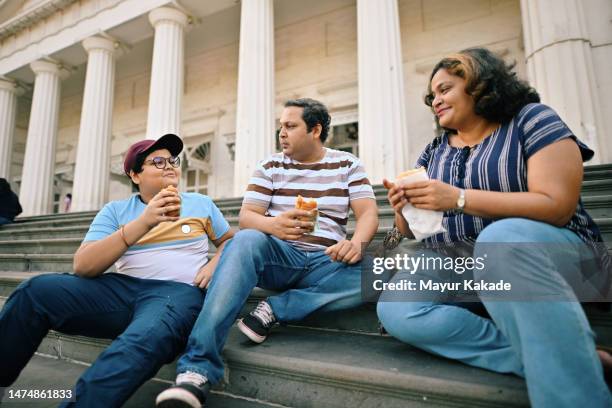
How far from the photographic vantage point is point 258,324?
1591mm

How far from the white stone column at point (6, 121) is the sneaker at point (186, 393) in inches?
515

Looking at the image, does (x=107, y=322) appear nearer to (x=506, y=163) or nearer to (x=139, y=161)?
(x=139, y=161)

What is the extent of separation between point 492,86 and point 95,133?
974cm

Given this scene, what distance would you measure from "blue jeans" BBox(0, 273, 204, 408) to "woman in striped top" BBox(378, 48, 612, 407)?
2.95 feet

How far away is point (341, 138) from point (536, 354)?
8635mm

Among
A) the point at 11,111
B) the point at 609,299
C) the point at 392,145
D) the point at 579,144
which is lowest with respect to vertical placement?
the point at 609,299

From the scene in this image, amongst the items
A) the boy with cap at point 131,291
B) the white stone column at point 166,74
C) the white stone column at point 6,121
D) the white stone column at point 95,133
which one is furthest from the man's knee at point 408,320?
the white stone column at point 6,121

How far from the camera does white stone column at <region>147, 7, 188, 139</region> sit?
25.0ft

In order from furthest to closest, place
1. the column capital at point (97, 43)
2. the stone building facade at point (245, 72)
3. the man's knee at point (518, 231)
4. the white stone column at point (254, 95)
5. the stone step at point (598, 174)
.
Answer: the column capital at point (97, 43)
the white stone column at point (254, 95)
the stone building facade at point (245, 72)
the stone step at point (598, 174)
the man's knee at point (518, 231)

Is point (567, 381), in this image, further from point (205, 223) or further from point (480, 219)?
point (205, 223)

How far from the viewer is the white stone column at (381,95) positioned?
5.34m

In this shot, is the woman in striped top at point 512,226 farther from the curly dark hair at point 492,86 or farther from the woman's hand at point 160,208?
the woman's hand at point 160,208

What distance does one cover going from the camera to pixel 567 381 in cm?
89

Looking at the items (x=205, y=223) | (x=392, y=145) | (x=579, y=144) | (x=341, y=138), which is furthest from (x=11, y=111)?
(x=579, y=144)
